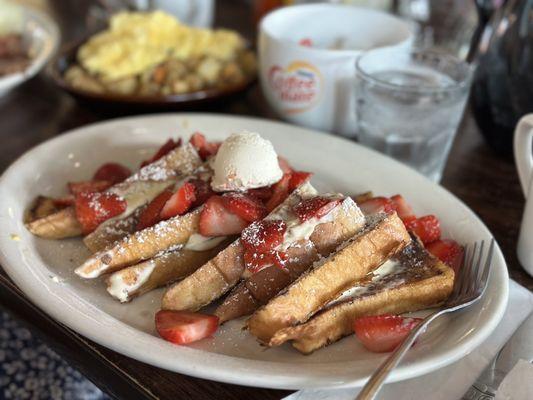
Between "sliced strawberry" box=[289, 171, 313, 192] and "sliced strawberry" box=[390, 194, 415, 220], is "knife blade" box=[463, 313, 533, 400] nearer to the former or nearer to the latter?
"sliced strawberry" box=[390, 194, 415, 220]

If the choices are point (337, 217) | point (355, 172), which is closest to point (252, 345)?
point (337, 217)

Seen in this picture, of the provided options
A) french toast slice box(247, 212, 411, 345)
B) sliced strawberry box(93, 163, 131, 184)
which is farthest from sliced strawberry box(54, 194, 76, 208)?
french toast slice box(247, 212, 411, 345)

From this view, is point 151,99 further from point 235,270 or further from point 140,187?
point 235,270

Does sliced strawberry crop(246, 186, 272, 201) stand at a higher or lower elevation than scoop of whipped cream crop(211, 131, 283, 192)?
lower

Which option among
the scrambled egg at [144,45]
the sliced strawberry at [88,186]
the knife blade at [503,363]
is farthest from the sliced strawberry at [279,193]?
the scrambled egg at [144,45]

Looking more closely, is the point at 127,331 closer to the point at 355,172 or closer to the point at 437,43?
the point at 355,172
